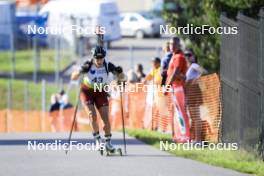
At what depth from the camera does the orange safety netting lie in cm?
1892

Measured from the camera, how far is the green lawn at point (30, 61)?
139ft

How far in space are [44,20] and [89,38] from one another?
10245 millimetres

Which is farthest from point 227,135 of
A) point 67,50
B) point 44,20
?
point 67,50

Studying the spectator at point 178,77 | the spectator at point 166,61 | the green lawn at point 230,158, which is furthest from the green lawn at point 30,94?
the green lawn at point 230,158

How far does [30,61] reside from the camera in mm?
45312

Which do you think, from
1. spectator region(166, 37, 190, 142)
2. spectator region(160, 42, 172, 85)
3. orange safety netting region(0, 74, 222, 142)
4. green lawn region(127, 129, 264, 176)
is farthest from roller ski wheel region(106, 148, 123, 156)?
spectator region(160, 42, 172, 85)

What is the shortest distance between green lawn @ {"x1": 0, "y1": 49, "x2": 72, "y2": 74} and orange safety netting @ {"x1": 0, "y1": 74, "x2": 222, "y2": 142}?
1183cm

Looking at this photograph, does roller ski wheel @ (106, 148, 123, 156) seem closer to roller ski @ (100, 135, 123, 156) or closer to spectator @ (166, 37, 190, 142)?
roller ski @ (100, 135, 123, 156)

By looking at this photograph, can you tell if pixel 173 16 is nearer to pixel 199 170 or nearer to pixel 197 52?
pixel 197 52

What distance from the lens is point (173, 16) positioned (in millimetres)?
24016

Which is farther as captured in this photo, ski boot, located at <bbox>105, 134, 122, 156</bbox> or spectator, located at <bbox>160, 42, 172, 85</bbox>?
spectator, located at <bbox>160, 42, 172, 85</bbox>

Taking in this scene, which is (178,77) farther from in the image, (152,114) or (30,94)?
(30,94)

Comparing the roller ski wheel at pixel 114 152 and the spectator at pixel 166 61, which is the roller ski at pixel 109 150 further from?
the spectator at pixel 166 61

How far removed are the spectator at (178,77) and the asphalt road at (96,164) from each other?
97cm
